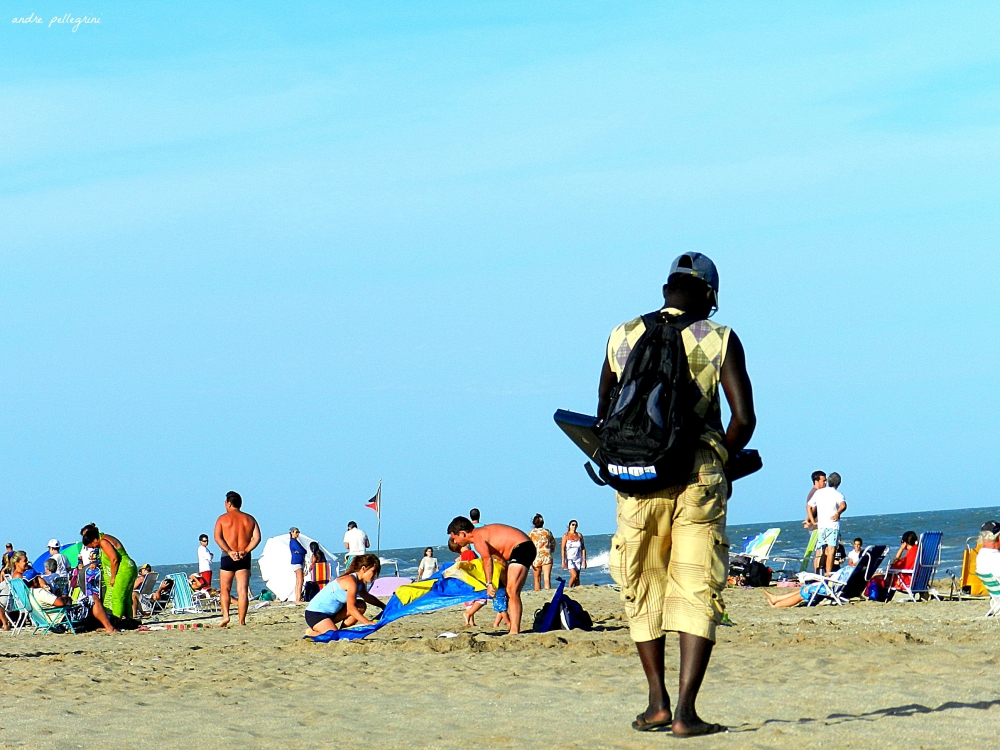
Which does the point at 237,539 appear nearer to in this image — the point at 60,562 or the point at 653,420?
the point at 60,562

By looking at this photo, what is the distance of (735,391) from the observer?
14.9ft

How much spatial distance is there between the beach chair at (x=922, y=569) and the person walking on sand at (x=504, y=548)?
5.83 m

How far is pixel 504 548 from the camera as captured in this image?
11.1m

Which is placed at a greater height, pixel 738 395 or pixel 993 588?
pixel 738 395

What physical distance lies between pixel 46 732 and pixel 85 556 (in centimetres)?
924

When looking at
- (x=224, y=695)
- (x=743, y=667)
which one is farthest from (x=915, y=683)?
(x=224, y=695)

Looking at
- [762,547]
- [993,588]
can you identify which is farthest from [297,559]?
[993,588]

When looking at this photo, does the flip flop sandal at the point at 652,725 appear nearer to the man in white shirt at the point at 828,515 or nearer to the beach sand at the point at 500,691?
the beach sand at the point at 500,691

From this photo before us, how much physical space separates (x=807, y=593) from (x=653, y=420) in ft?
35.9

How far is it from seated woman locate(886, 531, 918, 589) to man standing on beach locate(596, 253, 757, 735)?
11068 millimetres

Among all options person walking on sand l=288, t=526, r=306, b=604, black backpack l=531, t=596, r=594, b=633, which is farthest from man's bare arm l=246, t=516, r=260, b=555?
person walking on sand l=288, t=526, r=306, b=604

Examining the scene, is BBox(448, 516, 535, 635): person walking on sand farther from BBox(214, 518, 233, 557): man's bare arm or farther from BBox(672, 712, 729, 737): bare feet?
BBox(672, 712, 729, 737): bare feet

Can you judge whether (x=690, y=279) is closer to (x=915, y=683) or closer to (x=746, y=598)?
(x=915, y=683)

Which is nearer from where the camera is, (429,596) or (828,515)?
(429,596)
